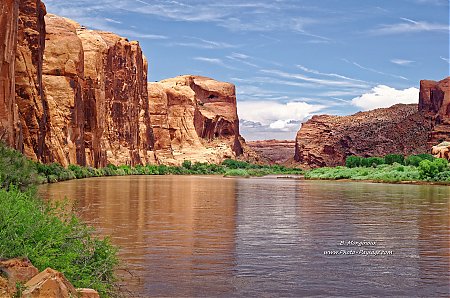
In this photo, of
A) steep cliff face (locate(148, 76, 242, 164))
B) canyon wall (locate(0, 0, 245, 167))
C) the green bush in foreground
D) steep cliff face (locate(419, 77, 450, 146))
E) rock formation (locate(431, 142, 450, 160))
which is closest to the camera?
the green bush in foreground

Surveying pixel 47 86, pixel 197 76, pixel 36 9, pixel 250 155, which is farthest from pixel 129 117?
pixel 197 76

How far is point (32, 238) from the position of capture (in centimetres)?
707

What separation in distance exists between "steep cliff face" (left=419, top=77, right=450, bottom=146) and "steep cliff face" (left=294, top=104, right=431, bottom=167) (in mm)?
2302

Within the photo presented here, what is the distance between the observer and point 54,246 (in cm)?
746

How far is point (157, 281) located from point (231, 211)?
12.9 m

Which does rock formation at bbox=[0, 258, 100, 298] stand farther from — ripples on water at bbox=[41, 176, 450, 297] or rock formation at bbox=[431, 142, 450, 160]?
rock formation at bbox=[431, 142, 450, 160]

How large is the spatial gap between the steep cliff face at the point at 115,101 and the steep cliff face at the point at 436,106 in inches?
2272

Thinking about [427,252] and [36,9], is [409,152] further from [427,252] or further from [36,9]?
[427,252]

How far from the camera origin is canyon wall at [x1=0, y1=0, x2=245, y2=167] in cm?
4891

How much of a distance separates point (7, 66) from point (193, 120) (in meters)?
100

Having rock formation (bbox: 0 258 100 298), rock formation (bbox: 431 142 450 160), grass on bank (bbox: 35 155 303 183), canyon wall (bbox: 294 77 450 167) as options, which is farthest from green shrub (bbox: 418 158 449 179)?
canyon wall (bbox: 294 77 450 167)

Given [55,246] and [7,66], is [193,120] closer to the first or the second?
[7,66]

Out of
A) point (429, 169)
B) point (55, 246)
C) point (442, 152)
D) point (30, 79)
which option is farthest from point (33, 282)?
point (442, 152)

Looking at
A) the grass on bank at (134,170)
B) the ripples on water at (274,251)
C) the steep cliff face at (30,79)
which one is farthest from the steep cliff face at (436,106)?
the ripples on water at (274,251)
